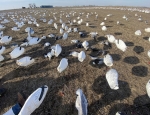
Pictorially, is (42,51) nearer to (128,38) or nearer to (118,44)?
(118,44)

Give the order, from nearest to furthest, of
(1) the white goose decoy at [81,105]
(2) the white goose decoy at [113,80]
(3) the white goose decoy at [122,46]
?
(1) the white goose decoy at [81,105]
(2) the white goose decoy at [113,80]
(3) the white goose decoy at [122,46]

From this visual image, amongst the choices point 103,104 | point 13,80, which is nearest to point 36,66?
point 13,80

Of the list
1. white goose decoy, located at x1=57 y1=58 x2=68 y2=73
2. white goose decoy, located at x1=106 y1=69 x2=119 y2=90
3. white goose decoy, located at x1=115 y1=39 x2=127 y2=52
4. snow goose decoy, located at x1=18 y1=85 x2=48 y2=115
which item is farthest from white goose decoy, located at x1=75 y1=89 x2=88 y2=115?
white goose decoy, located at x1=115 y1=39 x2=127 y2=52

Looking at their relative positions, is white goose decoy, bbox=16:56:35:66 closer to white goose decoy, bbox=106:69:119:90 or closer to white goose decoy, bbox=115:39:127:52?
white goose decoy, bbox=106:69:119:90

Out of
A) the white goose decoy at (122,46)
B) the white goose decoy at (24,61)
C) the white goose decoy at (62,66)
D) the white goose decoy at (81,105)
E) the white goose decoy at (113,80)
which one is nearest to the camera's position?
the white goose decoy at (81,105)

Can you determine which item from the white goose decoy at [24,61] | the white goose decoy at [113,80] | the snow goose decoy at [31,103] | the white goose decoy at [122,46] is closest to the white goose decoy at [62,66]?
the white goose decoy at [24,61]

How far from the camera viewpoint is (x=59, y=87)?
11.2 m

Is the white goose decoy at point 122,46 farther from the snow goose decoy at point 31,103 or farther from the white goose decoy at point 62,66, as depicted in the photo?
the snow goose decoy at point 31,103

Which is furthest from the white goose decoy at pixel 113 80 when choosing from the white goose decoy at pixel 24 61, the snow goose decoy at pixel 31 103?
the white goose decoy at pixel 24 61

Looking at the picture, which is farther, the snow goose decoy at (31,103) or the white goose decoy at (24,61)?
the white goose decoy at (24,61)

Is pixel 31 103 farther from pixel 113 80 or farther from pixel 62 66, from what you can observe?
pixel 113 80

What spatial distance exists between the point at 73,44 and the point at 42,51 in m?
4.05

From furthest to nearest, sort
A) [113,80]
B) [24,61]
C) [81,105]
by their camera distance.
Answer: [24,61]
[113,80]
[81,105]

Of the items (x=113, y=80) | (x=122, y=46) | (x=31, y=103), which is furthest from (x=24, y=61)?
(x=122, y=46)
